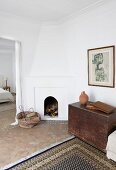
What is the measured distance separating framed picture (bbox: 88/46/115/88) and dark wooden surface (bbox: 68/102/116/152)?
611 mm

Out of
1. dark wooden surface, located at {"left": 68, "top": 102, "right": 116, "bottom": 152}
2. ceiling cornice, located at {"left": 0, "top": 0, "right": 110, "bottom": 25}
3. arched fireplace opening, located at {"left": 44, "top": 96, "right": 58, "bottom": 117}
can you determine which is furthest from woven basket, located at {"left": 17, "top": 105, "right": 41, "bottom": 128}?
ceiling cornice, located at {"left": 0, "top": 0, "right": 110, "bottom": 25}

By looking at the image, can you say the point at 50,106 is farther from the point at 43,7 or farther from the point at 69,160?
the point at 43,7

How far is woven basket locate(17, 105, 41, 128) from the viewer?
3200 millimetres

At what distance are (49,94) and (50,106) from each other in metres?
0.42

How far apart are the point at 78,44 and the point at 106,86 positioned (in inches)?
44.6

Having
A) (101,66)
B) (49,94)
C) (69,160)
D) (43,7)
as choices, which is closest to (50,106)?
(49,94)

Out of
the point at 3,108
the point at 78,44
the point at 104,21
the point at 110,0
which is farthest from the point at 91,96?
the point at 3,108

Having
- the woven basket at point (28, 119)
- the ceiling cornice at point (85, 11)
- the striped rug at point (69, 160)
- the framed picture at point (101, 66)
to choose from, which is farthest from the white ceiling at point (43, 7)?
the striped rug at point (69, 160)

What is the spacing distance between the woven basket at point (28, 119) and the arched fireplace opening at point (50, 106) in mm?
300

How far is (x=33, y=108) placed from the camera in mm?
3725

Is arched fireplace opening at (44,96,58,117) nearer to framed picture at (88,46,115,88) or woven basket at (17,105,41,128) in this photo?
woven basket at (17,105,41,128)

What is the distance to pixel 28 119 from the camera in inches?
127

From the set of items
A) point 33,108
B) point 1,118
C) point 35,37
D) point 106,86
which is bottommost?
point 1,118

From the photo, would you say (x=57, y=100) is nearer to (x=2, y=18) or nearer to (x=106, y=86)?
(x=106, y=86)
